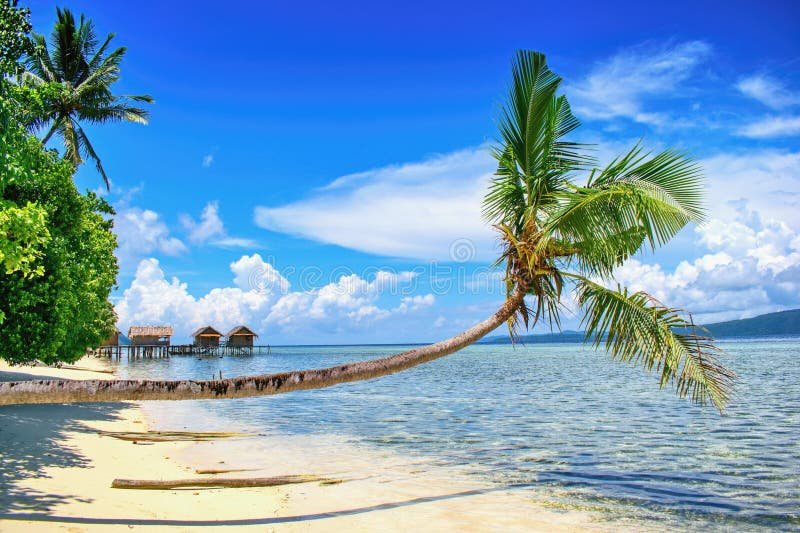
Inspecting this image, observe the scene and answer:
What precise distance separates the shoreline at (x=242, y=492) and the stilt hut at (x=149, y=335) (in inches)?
2996

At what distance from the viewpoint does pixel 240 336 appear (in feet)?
312

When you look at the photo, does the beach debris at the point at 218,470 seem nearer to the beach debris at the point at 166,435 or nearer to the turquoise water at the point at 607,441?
the beach debris at the point at 166,435

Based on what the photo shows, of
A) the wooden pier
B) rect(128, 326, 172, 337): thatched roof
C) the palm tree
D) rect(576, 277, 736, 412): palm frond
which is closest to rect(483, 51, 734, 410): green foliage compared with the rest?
rect(576, 277, 736, 412): palm frond

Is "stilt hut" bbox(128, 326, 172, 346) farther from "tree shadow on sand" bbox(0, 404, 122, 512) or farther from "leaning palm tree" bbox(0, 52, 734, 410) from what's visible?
"leaning palm tree" bbox(0, 52, 734, 410)

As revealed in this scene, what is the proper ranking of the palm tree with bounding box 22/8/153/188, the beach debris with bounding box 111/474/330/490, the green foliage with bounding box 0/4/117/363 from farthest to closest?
the palm tree with bounding box 22/8/153/188 → the green foliage with bounding box 0/4/117/363 → the beach debris with bounding box 111/474/330/490

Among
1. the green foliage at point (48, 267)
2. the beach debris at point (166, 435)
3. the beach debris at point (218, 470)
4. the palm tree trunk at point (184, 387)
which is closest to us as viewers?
the palm tree trunk at point (184, 387)

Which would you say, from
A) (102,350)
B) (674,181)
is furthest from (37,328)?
(102,350)

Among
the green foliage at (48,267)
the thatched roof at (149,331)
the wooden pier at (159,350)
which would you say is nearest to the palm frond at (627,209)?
the green foliage at (48,267)

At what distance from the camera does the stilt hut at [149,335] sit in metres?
85.2

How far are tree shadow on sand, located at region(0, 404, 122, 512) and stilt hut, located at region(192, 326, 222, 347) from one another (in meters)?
78.7

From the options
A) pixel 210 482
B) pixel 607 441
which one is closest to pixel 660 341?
pixel 210 482

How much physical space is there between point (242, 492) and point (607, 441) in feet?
36.6

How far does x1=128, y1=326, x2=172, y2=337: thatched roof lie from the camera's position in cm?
8538

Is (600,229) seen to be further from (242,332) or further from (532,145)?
(242,332)
